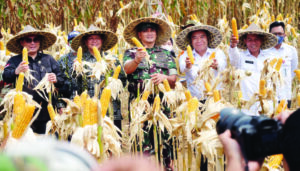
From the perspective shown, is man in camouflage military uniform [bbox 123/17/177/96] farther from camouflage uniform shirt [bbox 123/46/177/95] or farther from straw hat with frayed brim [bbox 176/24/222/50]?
straw hat with frayed brim [bbox 176/24/222/50]

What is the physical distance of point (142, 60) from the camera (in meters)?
3.52

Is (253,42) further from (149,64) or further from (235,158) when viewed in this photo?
(235,158)

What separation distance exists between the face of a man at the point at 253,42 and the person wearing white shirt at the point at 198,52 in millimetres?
284

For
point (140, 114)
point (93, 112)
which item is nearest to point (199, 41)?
point (140, 114)

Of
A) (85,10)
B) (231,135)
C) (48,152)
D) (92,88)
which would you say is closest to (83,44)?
(92,88)

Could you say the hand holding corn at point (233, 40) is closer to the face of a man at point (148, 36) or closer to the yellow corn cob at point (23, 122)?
the face of a man at point (148, 36)

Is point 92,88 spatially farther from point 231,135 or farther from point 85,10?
point 85,10

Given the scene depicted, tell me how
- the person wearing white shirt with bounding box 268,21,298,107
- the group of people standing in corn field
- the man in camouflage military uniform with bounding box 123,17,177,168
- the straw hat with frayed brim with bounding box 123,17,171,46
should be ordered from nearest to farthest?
1. the man in camouflage military uniform with bounding box 123,17,177,168
2. the group of people standing in corn field
3. the straw hat with frayed brim with bounding box 123,17,171,46
4. the person wearing white shirt with bounding box 268,21,298,107

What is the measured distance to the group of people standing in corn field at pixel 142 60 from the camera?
3.46 metres

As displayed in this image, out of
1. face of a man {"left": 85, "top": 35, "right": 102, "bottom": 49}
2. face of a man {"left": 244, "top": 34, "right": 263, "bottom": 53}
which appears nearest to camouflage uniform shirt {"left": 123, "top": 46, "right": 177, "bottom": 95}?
face of a man {"left": 85, "top": 35, "right": 102, "bottom": 49}

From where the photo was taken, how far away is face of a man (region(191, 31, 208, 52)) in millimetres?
3891

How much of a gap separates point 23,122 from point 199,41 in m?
2.55

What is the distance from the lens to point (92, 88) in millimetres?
3475

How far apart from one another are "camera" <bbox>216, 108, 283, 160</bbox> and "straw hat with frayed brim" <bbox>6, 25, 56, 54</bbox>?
2.92 meters
